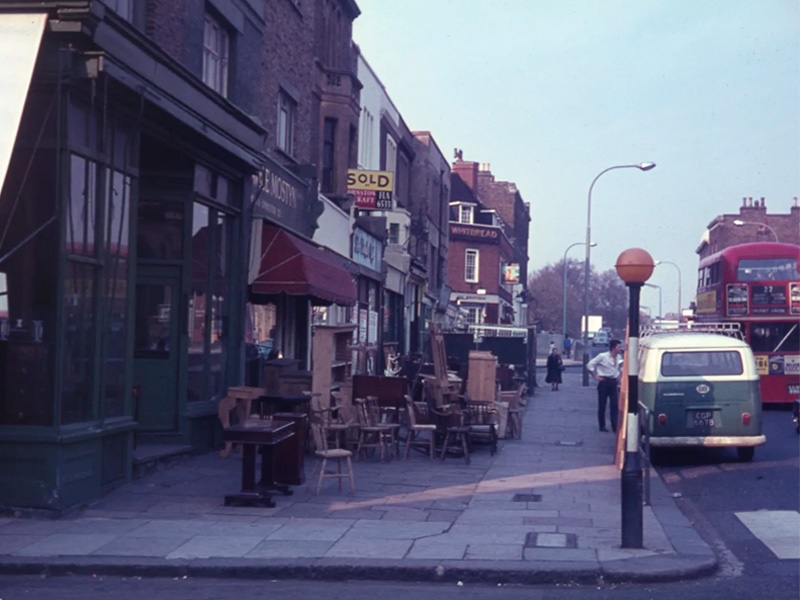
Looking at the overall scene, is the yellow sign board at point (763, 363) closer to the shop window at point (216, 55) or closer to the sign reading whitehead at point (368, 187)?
the sign reading whitehead at point (368, 187)

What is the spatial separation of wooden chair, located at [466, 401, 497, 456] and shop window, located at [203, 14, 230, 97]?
6.61 m

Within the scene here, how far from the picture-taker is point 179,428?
1501 cm

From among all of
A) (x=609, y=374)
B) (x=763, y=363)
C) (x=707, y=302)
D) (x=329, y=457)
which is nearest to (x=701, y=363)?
(x=609, y=374)

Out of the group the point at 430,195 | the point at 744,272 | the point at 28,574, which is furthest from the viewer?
the point at 430,195

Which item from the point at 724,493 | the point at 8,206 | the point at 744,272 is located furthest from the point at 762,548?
the point at 744,272

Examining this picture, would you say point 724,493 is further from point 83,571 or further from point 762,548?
point 83,571

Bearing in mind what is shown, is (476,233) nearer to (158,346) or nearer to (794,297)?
(794,297)

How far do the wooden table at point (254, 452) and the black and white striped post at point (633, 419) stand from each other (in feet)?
12.4

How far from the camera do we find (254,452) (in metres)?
11.5

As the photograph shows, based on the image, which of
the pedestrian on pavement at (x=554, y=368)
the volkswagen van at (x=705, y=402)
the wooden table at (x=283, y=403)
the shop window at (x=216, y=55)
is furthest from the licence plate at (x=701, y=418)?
the pedestrian on pavement at (x=554, y=368)

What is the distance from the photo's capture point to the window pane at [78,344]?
11.1 meters

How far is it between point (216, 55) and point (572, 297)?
10298 cm

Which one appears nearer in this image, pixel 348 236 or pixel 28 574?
pixel 28 574

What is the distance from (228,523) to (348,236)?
1693 centimetres
